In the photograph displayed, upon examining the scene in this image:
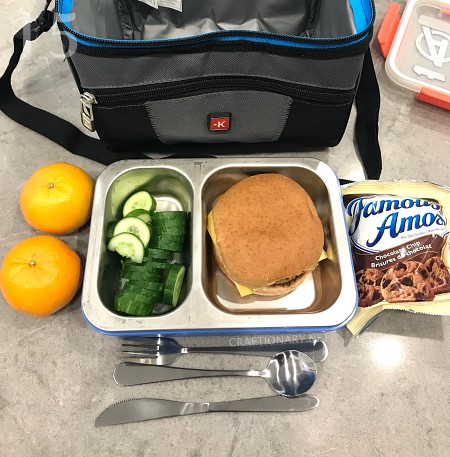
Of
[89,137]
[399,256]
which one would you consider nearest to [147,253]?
→ [89,137]

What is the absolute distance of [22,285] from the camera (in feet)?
2.56

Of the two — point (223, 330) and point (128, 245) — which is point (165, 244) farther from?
point (223, 330)

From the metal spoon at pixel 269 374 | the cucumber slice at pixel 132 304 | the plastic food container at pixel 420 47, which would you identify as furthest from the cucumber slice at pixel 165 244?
the plastic food container at pixel 420 47

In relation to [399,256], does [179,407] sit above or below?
below

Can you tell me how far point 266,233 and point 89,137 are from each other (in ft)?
1.65

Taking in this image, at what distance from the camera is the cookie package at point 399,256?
82 cm

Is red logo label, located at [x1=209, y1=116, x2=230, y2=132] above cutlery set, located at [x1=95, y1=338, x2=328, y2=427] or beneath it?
above

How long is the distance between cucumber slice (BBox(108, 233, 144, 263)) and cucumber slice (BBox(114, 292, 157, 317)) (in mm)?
83

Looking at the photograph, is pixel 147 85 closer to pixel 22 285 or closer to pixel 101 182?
pixel 101 182

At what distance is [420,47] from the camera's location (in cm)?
115

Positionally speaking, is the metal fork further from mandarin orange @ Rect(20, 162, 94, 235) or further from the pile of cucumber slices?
mandarin orange @ Rect(20, 162, 94, 235)

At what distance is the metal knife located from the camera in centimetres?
78

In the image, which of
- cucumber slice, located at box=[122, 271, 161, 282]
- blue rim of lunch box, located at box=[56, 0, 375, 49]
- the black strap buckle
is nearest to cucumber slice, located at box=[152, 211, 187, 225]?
cucumber slice, located at box=[122, 271, 161, 282]

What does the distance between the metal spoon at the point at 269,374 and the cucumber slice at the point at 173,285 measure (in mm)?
125
